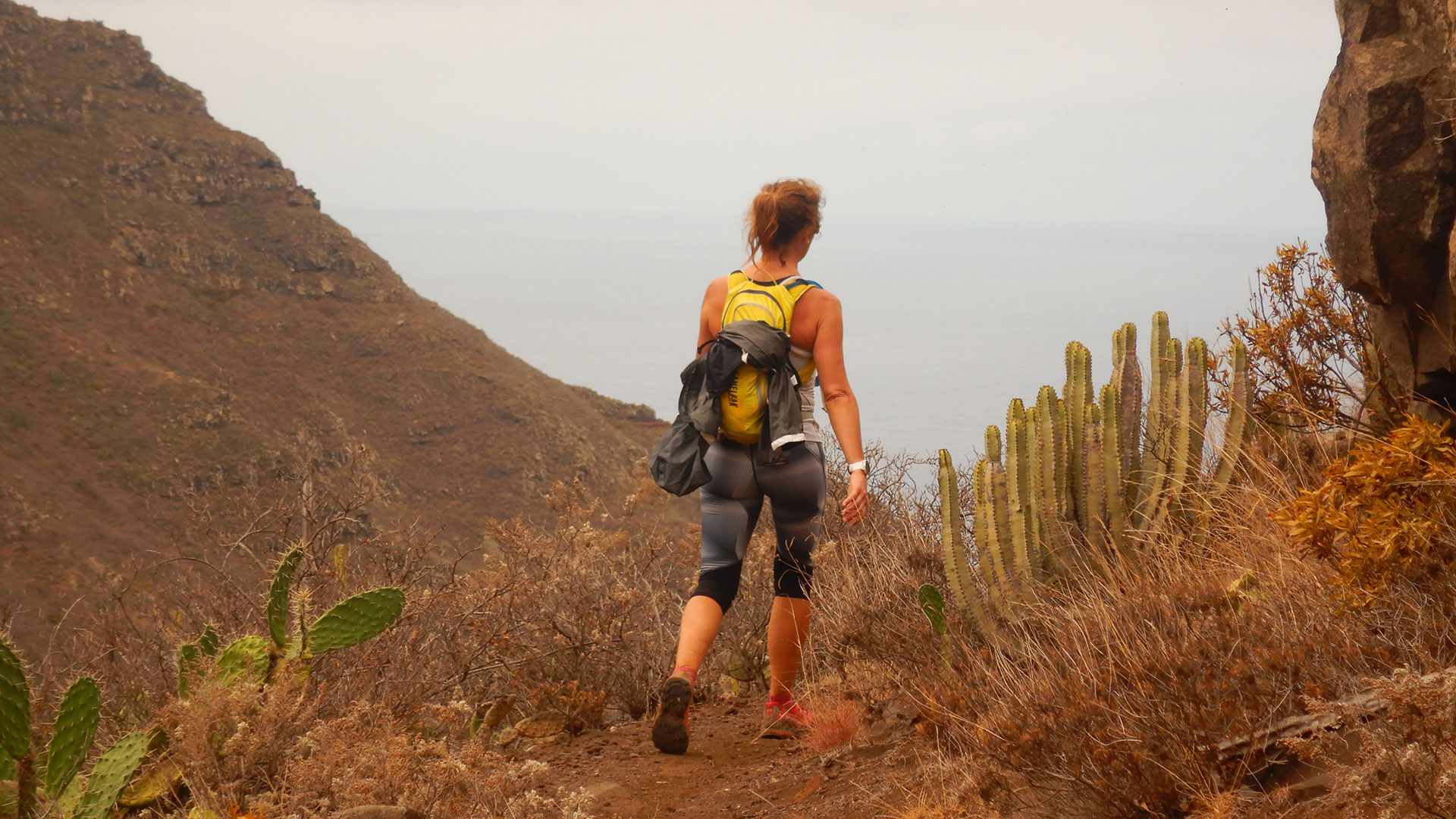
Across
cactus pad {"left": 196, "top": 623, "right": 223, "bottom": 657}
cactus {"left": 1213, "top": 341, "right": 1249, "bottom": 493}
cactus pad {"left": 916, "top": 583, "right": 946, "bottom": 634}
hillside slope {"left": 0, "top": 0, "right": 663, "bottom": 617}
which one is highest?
→ hillside slope {"left": 0, "top": 0, "right": 663, "bottom": 617}

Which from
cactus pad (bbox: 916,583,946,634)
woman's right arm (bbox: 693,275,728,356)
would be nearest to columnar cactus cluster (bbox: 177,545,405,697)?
woman's right arm (bbox: 693,275,728,356)

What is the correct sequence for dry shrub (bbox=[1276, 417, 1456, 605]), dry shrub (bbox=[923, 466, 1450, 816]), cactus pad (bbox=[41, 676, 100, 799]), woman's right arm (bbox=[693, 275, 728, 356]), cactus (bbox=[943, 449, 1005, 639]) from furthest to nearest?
cactus (bbox=[943, 449, 1005, 639]) < woman's right arm (bbox=[693, 275, 728, 356]) < cactus pad (bbox=[41, 676, 100, 799]) < dry shrub (bbox=[1276, 417, 1456, 605]) < dry shrub (bbox=[923, 466, 1450, 816])

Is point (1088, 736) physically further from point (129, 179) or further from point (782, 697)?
point (129, 179)

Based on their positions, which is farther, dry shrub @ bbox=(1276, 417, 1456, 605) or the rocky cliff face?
the rocky cliff face

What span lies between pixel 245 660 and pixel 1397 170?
13.4 ft

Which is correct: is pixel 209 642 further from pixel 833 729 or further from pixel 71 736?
pixel 833 729

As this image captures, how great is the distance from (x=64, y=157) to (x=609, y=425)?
1791 centimetres

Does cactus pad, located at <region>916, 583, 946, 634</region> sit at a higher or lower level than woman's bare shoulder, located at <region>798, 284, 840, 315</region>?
lower

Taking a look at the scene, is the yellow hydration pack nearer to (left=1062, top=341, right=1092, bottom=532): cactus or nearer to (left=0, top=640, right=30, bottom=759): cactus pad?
(left=1062, top=341, right=1092, bottom=532): cactus

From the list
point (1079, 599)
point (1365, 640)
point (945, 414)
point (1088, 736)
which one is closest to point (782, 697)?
point (1079, 599)

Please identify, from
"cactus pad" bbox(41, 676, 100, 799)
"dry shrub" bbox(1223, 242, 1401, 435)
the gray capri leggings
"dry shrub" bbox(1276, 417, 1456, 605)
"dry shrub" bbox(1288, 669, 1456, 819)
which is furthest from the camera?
"dry shrub" bbox(1223, 242, 1401, 435)

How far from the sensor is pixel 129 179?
1240 inches

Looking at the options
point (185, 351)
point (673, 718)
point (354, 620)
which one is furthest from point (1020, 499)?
point (185, 351)

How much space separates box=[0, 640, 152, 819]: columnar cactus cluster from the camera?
293 centimetres
